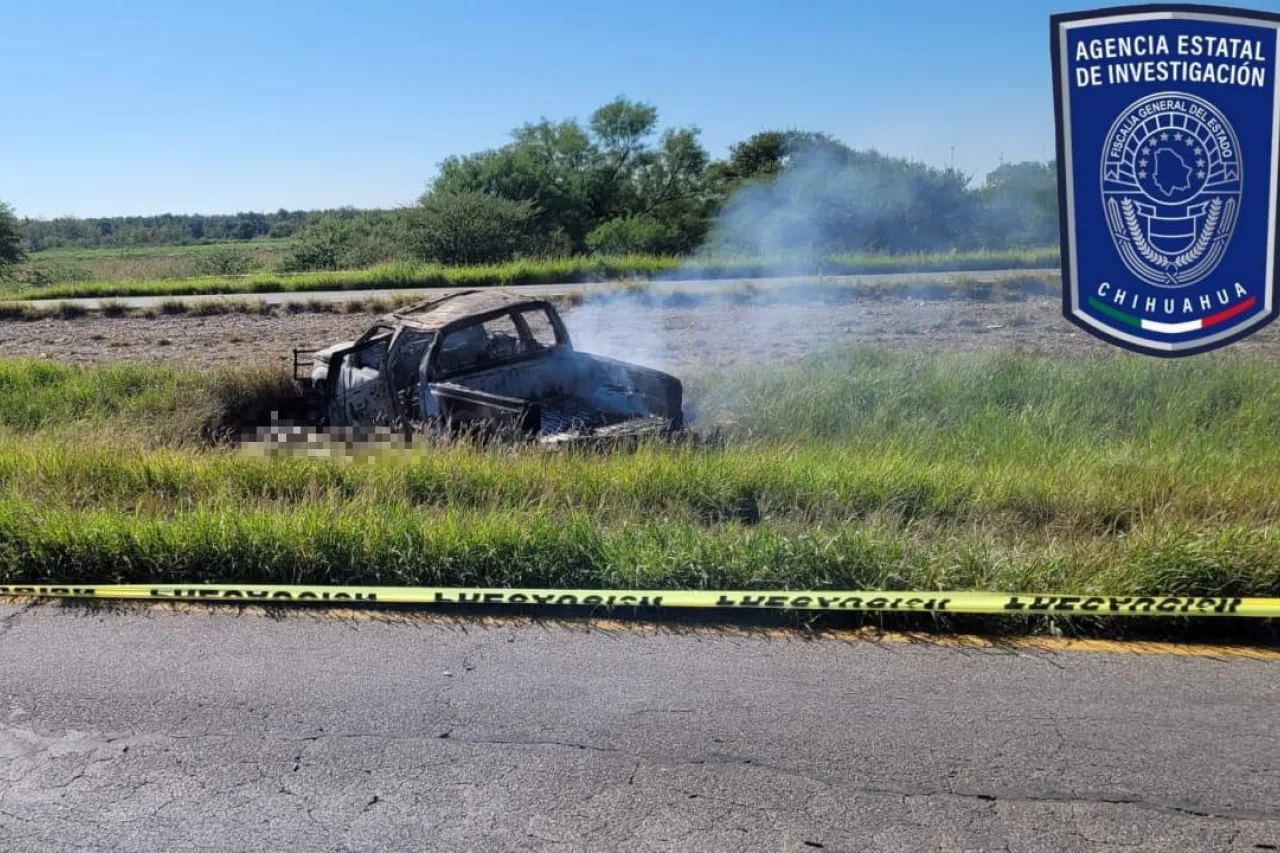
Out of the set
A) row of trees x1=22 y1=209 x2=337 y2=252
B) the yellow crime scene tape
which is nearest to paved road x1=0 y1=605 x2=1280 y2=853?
the yellow crime scene tape

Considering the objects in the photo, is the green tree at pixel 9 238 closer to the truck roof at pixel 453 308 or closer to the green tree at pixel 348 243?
the green tree at pixel 348 243

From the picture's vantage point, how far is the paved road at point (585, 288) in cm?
1855

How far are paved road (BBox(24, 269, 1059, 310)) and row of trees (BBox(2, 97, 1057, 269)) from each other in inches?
26.3

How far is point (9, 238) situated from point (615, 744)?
4791cm

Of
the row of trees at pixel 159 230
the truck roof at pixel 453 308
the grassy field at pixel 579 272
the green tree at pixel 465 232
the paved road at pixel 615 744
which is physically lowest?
the paved road at pixel 615 744

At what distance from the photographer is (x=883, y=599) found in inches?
169

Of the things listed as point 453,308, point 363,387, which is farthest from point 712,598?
point 363,387

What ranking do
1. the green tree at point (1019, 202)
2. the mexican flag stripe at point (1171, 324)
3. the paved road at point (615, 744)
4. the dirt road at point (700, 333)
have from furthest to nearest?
1. the green tree at point (1019, 202)
2. the dirt road at point (700, 333)
3. the mexican flag stripe at point (1171, 324)
4. the paved road at point (615, 744)

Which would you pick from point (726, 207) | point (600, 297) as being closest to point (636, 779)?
point (726, 207)

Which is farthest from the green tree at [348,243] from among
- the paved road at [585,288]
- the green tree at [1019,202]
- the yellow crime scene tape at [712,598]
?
the yellow crime scene tape at [712,598]

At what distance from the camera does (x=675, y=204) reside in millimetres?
27672

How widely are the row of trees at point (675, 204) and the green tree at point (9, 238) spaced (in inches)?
471

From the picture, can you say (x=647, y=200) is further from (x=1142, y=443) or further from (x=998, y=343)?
(x=1142, y=443)

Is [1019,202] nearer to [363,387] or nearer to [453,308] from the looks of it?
[453,308]
